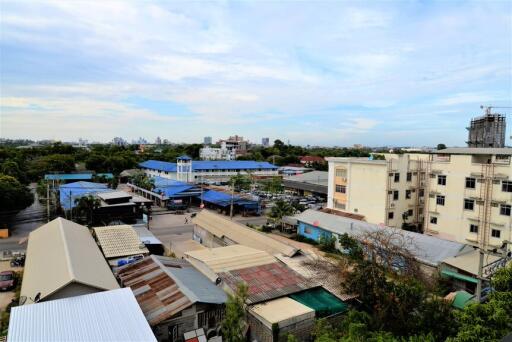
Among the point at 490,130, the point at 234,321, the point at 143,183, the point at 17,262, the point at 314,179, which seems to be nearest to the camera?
the point at 234,321

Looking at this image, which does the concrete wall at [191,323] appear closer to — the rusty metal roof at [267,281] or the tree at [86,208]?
the rusty metal roof at [267,281]

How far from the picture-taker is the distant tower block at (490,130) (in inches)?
1419

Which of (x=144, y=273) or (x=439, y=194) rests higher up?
(x=439, y=194)

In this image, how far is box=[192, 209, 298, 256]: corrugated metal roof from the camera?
20.8 m

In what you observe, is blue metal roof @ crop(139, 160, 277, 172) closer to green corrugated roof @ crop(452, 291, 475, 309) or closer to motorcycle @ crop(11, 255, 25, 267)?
motorcycle @ crop(11, 255, 25, 267)

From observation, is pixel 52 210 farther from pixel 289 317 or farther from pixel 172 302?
pixel 289 317

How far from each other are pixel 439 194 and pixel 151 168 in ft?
193

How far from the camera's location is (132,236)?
23156 millimetres

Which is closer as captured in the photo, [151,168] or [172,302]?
[172,302]

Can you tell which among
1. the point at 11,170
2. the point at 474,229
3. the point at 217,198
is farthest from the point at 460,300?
the point at 11,170

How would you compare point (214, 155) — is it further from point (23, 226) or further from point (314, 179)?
point (23, 226)

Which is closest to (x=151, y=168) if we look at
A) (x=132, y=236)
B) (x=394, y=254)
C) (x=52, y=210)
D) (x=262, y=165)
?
(x=262, y=165)

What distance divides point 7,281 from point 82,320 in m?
11.7

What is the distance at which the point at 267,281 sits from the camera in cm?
1593
